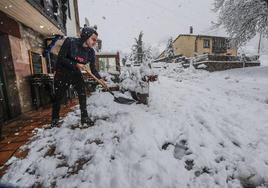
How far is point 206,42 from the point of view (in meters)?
32.0

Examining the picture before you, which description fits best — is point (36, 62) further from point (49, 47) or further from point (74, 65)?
point (74, 65)

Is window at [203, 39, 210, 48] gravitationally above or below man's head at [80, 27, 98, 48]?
above

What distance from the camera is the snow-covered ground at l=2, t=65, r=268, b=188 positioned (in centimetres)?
209

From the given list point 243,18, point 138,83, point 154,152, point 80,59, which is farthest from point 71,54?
point 243,18

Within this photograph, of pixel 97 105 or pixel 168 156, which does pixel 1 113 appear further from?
pixel 168 156

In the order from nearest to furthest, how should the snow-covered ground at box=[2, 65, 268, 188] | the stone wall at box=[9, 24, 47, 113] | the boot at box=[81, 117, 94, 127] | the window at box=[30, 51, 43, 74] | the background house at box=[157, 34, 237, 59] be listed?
the snow-covered ground at box=[2, 65, 268, 188]
the boot at box=[81, 117, 94, 127]
the stone wall at box=[9, 24, 47, 113]
the window at box=[30, 51, 43, 74]
the background house at box=[157, 34, 237, 59]

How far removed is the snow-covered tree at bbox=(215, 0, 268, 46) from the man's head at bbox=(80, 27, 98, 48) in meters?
12.9

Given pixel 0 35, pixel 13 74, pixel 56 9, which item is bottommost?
pixel 13 74

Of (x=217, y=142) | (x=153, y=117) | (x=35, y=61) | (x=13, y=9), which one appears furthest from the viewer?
(x=35, y=61)

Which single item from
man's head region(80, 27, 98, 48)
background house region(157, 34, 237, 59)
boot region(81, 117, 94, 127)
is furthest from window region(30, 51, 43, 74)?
background house region(157, 34, 237, 59)

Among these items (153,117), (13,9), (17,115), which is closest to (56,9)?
Answer: (13,9)

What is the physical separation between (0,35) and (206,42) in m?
32.4

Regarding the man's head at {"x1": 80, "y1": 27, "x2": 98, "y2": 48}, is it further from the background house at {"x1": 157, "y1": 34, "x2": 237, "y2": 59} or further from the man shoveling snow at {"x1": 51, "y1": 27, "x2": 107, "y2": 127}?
the background house at {"x1": 157, "y1": 34, "x2": 237, "y2": 59}

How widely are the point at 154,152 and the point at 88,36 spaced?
8.14 feet
